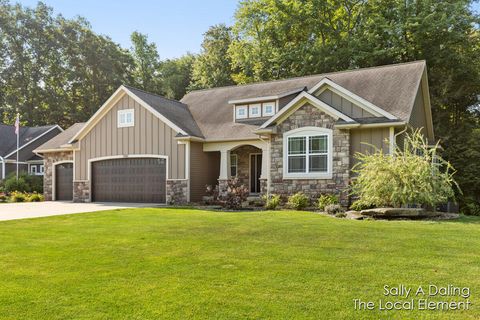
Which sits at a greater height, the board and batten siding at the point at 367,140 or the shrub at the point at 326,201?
the board and batten siding at the point at 367,140

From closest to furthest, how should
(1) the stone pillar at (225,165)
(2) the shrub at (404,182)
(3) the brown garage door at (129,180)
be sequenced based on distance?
(2) the shrub at (404,182) < (1) the stone pillar at (225,165) < (3) the brown garage door at (129,180)

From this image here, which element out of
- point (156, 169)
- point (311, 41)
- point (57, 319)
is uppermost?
point (311, 41)

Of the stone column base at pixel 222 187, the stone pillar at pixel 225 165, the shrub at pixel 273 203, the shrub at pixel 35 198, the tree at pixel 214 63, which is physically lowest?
the shrub at pixel 35 198

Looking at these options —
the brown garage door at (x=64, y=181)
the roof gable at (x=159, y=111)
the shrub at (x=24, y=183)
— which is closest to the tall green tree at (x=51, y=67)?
the shrub at (x=24, y=183)

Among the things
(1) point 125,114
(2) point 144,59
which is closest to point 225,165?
(1) point 125,114

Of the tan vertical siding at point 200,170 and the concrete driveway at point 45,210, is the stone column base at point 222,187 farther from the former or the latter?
the concrete driveway at point 45,210

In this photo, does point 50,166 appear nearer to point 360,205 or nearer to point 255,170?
point 255,170

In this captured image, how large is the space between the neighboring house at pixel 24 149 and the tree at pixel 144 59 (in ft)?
51.2

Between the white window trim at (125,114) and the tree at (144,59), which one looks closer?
the white window trim at (125,114)

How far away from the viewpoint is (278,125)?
1553cm

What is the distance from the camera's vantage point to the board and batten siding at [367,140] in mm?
14055

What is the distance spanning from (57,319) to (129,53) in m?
46.9

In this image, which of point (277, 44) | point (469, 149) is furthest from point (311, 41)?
point (469, 149)

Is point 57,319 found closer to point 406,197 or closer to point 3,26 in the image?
point 406,197
